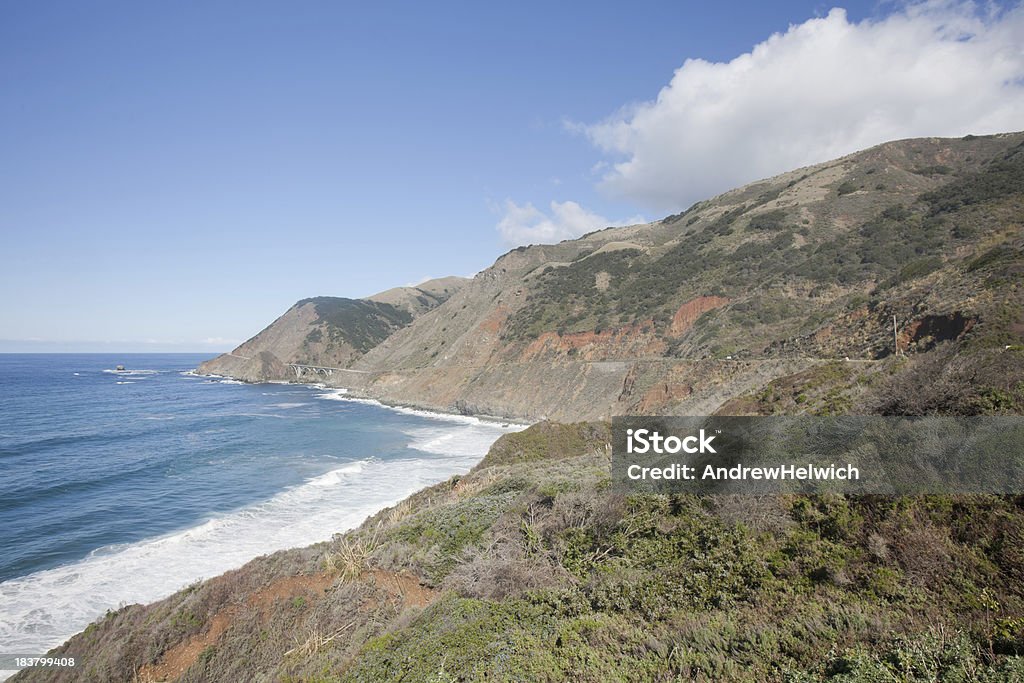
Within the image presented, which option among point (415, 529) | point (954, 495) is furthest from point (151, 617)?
point (954, 495)

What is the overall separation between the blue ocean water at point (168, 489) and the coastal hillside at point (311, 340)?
5362 centimetres

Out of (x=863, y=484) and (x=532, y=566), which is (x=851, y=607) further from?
(x=532, y=566)

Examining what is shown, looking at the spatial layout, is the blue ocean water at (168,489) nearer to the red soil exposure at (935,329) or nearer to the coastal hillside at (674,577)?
the coastal hillside at (674,577)

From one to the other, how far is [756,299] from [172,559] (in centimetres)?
3943

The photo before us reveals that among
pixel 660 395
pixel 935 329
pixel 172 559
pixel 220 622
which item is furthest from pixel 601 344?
pixel 220 622

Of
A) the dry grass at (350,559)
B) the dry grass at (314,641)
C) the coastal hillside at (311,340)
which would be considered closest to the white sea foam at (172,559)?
the dry grass at (350,559)

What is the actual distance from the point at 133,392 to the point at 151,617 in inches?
3121

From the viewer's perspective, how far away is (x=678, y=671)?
457 cm

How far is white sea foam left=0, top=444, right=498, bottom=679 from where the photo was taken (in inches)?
534

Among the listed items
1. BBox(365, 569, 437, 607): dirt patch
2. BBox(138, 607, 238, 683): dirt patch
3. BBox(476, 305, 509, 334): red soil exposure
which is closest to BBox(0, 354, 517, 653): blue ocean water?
BBox(138, 607, 238, 683): dirt patch

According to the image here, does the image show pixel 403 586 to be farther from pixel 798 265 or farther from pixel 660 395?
pixel 798 265

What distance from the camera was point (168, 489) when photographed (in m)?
25.5

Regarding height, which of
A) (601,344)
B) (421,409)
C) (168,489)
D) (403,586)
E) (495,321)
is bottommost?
(168,489)

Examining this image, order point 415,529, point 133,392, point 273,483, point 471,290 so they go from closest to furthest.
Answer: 1. point 415,529
2. point 273,483
3. point 133,392
4. point 471,290
